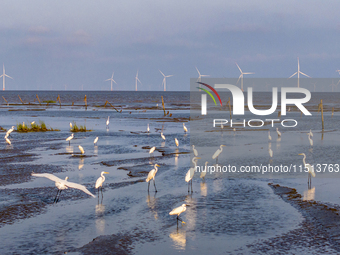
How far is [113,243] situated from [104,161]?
30.5ft

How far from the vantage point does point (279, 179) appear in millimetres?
14047

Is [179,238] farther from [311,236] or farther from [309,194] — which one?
[309,194]

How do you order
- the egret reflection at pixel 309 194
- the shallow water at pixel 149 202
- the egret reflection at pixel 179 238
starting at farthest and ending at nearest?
the egret reflection at pixel 309 194
the shallow water at pixel 149 202
the egret reflection at pixel 179 238

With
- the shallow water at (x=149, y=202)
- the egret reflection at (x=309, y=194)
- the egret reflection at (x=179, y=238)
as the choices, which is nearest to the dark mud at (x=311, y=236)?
the shallow water at (x=149, y=202)

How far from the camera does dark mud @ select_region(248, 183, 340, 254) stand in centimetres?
794

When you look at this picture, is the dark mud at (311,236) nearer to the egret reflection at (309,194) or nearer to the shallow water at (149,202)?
the shallow water at (149,202)

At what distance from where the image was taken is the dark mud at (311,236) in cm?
794

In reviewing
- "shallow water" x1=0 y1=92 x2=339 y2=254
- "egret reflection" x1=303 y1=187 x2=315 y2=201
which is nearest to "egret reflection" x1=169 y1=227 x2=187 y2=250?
"shallow water" x1=0 y1=92 x2=339 y2=254

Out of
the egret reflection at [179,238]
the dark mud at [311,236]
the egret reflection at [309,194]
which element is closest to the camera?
the dark mud at [311,236]

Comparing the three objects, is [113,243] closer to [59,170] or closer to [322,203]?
[322,203]

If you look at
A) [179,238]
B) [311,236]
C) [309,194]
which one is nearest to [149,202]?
[179,238]

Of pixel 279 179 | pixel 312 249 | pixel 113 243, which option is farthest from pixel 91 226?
pixel 279 179

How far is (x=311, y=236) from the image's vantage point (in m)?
8.63

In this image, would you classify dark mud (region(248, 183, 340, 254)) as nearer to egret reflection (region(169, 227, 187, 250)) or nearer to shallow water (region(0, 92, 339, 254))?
shallow water (region(0, 92, 339, 254))
